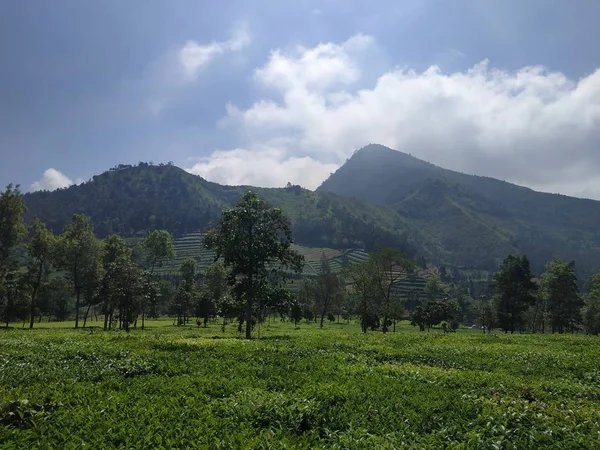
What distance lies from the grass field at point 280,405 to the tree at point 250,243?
58.2 ft

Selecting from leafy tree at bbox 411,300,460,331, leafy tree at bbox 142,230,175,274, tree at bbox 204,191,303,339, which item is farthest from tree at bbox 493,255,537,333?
leafy tree at bbox 142,230,175,274

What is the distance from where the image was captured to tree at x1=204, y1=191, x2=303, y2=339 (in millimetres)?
35125

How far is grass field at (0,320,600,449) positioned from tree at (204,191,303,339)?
58.2ft

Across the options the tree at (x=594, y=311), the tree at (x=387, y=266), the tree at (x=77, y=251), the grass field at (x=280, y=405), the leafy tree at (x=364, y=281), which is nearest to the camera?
the grass field at (x=280, y=405)

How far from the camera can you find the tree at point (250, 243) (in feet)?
115

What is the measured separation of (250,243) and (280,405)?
82.8 feet

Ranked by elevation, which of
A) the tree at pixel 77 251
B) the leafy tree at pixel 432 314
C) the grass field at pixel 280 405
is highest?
the tree at pixel 77 251

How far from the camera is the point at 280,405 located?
10711mm

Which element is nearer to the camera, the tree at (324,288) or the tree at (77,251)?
the tree at (77,251)

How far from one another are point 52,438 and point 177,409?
271cm

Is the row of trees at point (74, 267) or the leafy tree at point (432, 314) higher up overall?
the row of trees at point (74, 267)

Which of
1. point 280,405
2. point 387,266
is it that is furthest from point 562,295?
point 280,405

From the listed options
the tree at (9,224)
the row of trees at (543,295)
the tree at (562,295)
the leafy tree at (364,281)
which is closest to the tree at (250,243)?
the leafy tree at (364,281)

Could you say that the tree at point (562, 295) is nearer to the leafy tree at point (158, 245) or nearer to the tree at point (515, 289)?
the tree at point (515, 289)
